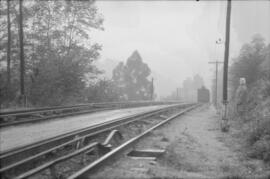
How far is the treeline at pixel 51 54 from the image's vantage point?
82.9ft

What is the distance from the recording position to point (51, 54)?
2973cm

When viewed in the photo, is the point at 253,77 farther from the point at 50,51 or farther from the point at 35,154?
the point at 35,154

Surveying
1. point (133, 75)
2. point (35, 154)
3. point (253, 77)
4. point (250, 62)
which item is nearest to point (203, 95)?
point (133, 75)

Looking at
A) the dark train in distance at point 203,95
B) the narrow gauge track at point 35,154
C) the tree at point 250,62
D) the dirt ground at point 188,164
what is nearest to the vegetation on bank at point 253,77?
the tree at point 250,62

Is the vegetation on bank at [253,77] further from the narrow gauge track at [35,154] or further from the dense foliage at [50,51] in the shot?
the dense foliage at [50,51]

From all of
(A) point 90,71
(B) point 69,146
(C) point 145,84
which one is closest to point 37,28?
(A) point 90,71

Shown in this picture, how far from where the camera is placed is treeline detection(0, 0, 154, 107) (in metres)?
25.3

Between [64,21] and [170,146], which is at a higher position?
[64,21]

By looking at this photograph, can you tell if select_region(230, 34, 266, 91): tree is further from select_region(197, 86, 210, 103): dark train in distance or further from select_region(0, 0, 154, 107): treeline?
select_region(197, 86, 210, 103): dark train in distance

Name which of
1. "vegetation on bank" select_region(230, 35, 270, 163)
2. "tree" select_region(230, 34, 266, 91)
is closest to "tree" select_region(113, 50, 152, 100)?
"vegetation on bank" select_region(230, 35, 270, 163)

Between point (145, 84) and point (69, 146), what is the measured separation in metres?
75.6

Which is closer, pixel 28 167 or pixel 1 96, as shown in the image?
pixel 28 167

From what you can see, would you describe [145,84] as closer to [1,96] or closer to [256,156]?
[1,96]

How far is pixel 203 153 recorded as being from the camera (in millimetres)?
8359
